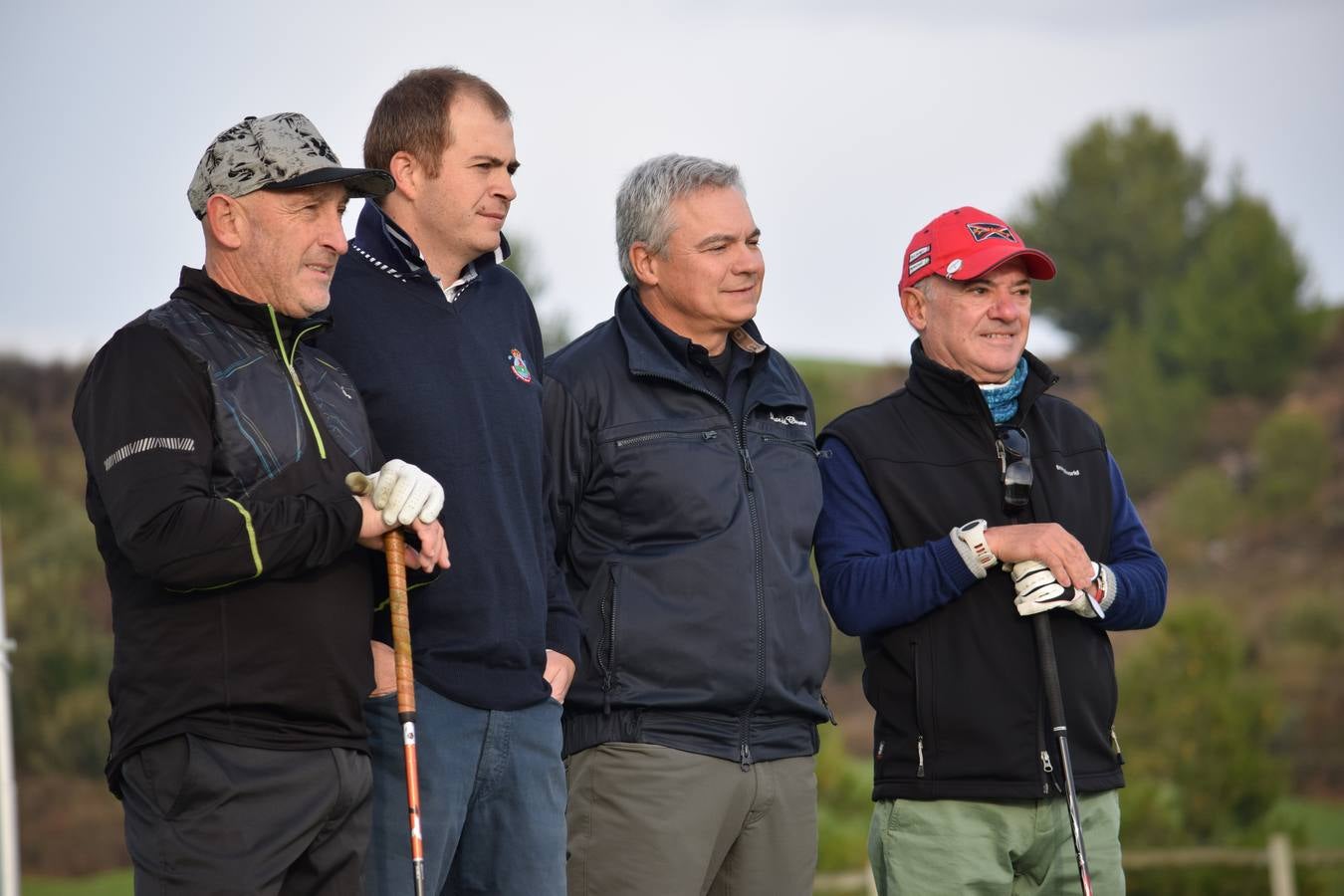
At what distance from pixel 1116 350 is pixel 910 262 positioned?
41.4 metres

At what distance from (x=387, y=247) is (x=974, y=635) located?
5.19 ft

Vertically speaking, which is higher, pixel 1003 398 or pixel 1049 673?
pixel 1003 398

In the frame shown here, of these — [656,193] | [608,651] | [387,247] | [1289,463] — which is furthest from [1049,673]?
[1289,463]

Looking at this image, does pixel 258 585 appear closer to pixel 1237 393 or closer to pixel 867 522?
pixel 867 522

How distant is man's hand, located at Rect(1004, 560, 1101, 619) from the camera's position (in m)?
3.76

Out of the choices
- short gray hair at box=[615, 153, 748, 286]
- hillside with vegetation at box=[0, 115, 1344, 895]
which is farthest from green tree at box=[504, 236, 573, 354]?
short gray hair at box=[615, 153, 748, 286]

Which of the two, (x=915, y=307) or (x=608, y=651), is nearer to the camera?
(x=608, y=651)

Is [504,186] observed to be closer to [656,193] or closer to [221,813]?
[656,193]

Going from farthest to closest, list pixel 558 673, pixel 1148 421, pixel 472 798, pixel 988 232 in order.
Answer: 1. pixel 1148 421
2. pixel 988 232
3. pixel 558 673
4. pixel 472 798

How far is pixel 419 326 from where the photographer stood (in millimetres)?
3414

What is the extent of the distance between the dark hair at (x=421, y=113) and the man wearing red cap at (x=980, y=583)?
1196mm

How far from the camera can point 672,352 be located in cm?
398

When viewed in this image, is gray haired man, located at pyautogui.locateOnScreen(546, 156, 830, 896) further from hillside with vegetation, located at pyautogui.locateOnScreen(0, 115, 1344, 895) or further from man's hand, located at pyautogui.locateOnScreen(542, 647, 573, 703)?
hillside with vegetation, located at pyautogui.locateOnScreen(0, 115, 1344, 895)

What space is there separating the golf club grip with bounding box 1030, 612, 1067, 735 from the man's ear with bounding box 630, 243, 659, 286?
48.4 inches
